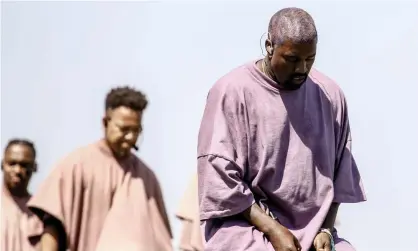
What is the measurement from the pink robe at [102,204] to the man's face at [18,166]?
1715 mm

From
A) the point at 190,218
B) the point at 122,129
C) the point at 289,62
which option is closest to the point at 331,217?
the point at 289,62

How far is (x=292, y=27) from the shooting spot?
6598 millimetres

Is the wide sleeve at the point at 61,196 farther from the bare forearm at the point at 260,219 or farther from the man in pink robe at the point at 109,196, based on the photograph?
the bare forearm at the point at 260,219

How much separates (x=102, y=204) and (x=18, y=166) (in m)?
2.15

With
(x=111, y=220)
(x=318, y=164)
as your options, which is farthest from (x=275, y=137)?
(x=111, y=220)

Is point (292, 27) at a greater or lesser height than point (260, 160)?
greater

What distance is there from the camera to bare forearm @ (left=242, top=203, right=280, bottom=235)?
6641 mm

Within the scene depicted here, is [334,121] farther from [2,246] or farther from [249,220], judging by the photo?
[2,246]

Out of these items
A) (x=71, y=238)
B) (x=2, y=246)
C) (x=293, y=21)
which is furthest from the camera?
(x=2, y=246)

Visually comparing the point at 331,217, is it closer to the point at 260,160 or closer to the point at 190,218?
the point at 260,160

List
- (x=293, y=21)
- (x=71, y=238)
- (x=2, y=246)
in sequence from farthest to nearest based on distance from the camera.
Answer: (x=2, y=246)
(x=71, y=238)
(x=293, y=21)

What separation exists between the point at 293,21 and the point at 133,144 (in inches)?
169

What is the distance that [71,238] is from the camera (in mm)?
10367

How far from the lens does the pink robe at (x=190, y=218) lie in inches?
574
